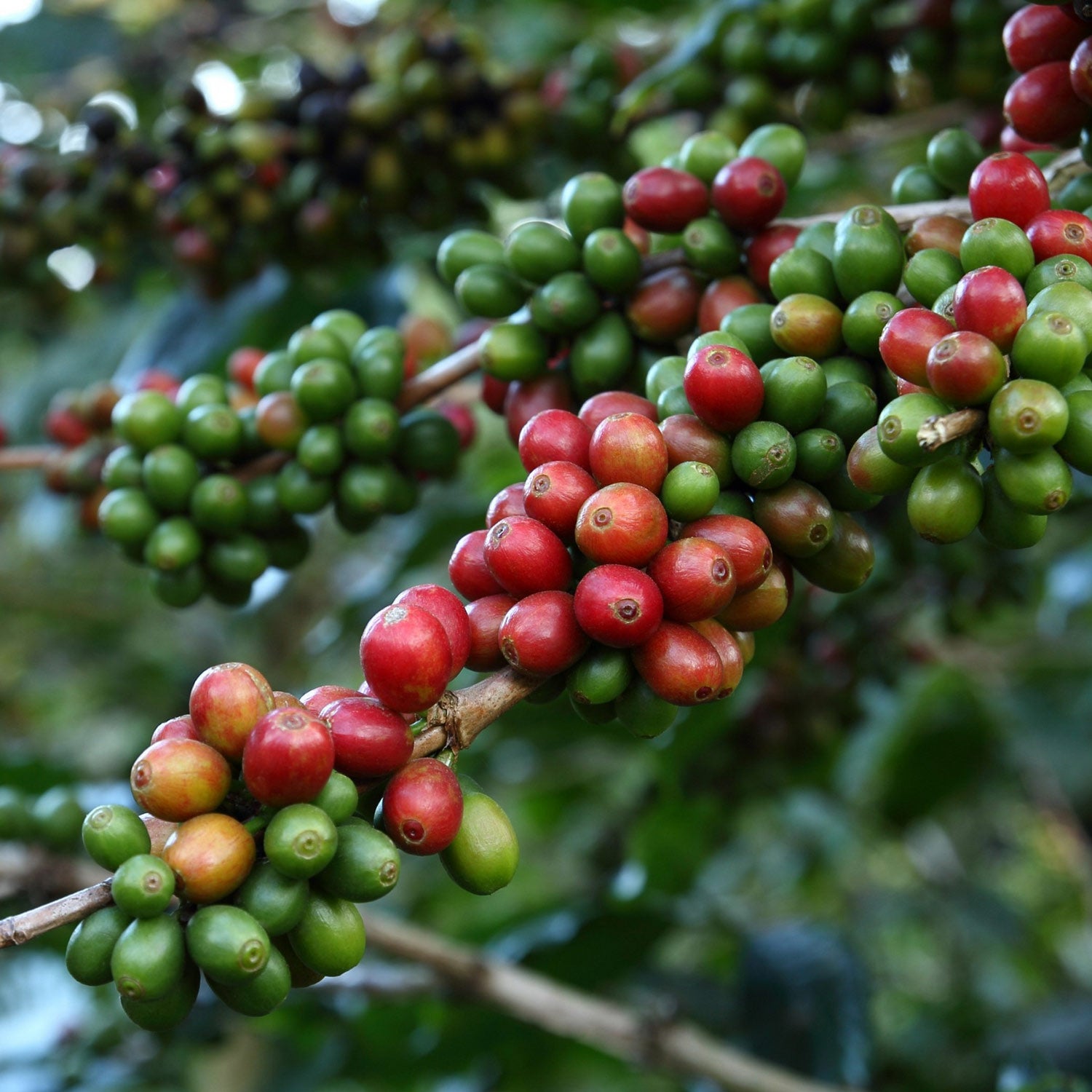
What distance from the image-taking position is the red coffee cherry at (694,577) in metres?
1.23

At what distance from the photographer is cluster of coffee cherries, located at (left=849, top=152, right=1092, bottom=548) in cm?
118

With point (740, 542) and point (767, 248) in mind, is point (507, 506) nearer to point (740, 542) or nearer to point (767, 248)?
point (740, 542)

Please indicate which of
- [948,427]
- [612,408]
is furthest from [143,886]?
[948,427]

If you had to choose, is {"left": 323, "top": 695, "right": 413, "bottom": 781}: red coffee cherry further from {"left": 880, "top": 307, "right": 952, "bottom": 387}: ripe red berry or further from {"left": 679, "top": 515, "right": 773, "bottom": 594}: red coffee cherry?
{"left": 880, "top": 307, "right": 952, "bottom": 387}: ripe red berry

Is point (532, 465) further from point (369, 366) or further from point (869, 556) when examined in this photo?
point (369, 366)

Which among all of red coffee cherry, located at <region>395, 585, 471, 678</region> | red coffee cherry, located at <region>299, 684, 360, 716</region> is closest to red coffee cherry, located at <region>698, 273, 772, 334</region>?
red coffee cherry, located at <region>395, 585, 471, 678</region>

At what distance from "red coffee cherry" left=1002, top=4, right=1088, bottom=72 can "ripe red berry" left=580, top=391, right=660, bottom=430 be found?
0.79 metres

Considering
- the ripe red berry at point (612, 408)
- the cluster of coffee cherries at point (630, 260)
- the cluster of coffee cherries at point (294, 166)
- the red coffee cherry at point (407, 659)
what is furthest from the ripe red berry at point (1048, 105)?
the cluster of coffee cherries at point (294, 166)

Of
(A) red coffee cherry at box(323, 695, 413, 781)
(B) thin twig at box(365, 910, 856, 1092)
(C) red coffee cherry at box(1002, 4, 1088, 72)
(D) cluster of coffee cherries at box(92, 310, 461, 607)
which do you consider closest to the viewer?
(A) red coffee cherry at box(323, 695, 413, 781)

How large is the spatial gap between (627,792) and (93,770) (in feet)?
8.39

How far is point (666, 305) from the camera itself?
172cm

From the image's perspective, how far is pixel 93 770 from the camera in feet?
17.4

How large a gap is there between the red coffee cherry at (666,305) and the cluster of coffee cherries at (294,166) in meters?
1.41

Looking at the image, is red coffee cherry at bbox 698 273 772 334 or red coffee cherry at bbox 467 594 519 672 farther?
red coffee cherry at bbox 698 273 772 334
